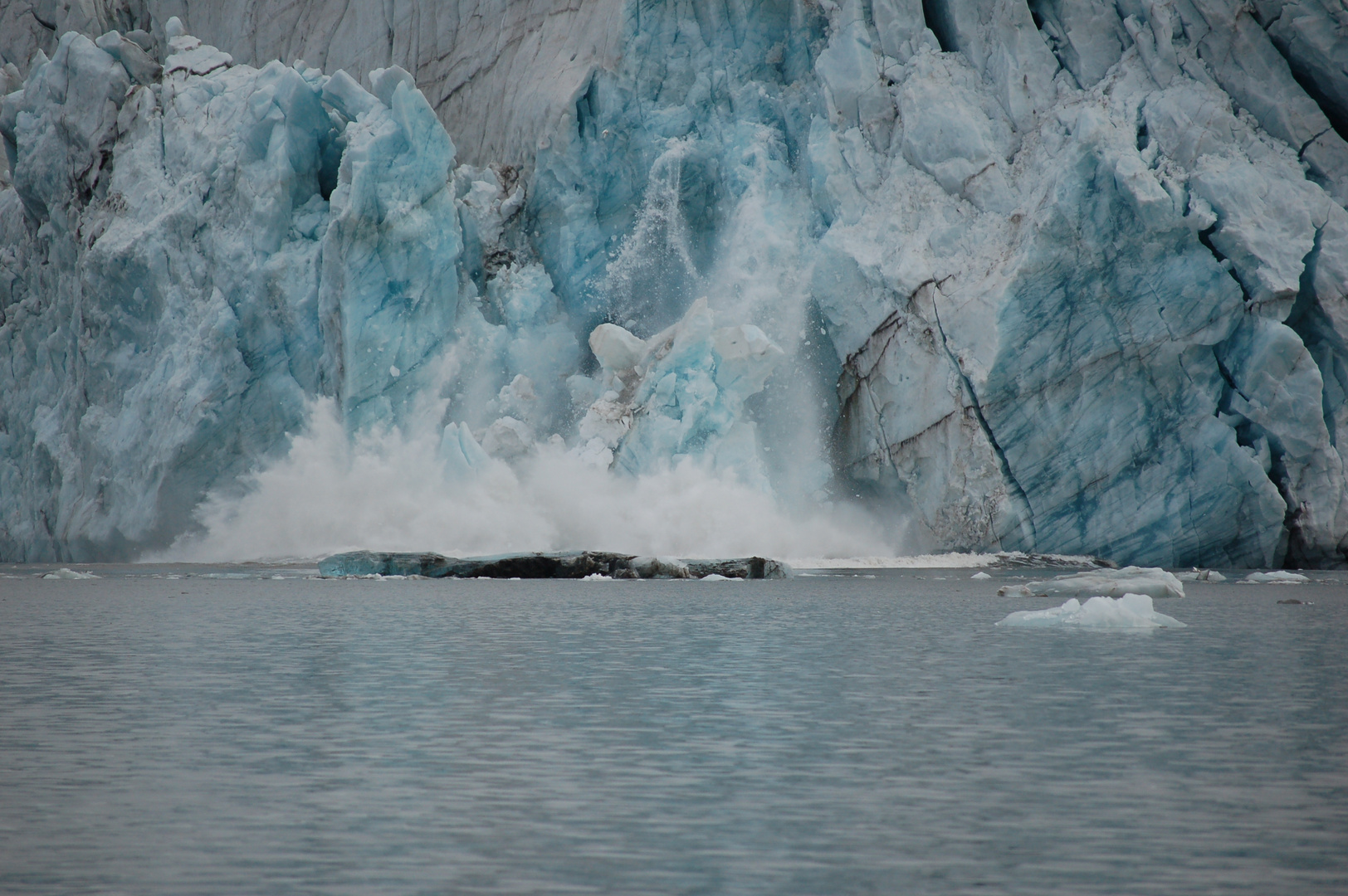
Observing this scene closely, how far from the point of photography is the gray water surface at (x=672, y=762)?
3.46 meters

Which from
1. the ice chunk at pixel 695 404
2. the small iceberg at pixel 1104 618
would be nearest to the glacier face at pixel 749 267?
the ice chunk at pixel 695 404

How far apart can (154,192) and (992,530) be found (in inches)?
624

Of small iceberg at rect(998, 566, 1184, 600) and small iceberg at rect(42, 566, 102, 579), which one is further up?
small iceberg at rect(42, 566, 102, 579)

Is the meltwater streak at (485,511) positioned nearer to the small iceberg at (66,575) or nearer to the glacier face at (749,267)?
the glacier face at (749,267)

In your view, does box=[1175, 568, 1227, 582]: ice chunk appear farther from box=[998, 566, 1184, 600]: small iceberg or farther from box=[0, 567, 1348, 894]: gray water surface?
box=[0, 567, 1348, 894]: gray water surface

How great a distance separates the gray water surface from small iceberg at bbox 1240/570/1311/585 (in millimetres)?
7814

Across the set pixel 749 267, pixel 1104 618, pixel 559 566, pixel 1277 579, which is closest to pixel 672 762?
pixel 1104 618

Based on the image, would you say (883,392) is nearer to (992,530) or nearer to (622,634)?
(992,530)

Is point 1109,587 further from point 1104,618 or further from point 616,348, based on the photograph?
point 616,348

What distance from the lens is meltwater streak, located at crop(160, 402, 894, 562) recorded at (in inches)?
826

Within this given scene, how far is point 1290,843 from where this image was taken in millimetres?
3664

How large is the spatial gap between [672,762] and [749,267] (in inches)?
750

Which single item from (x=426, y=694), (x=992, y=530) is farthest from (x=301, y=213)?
(x=426, y=694)

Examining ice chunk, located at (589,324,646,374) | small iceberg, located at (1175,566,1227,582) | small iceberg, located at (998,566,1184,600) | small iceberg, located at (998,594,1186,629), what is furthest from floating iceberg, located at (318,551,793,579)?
small iceberg, located at (998,594,1186,629)
